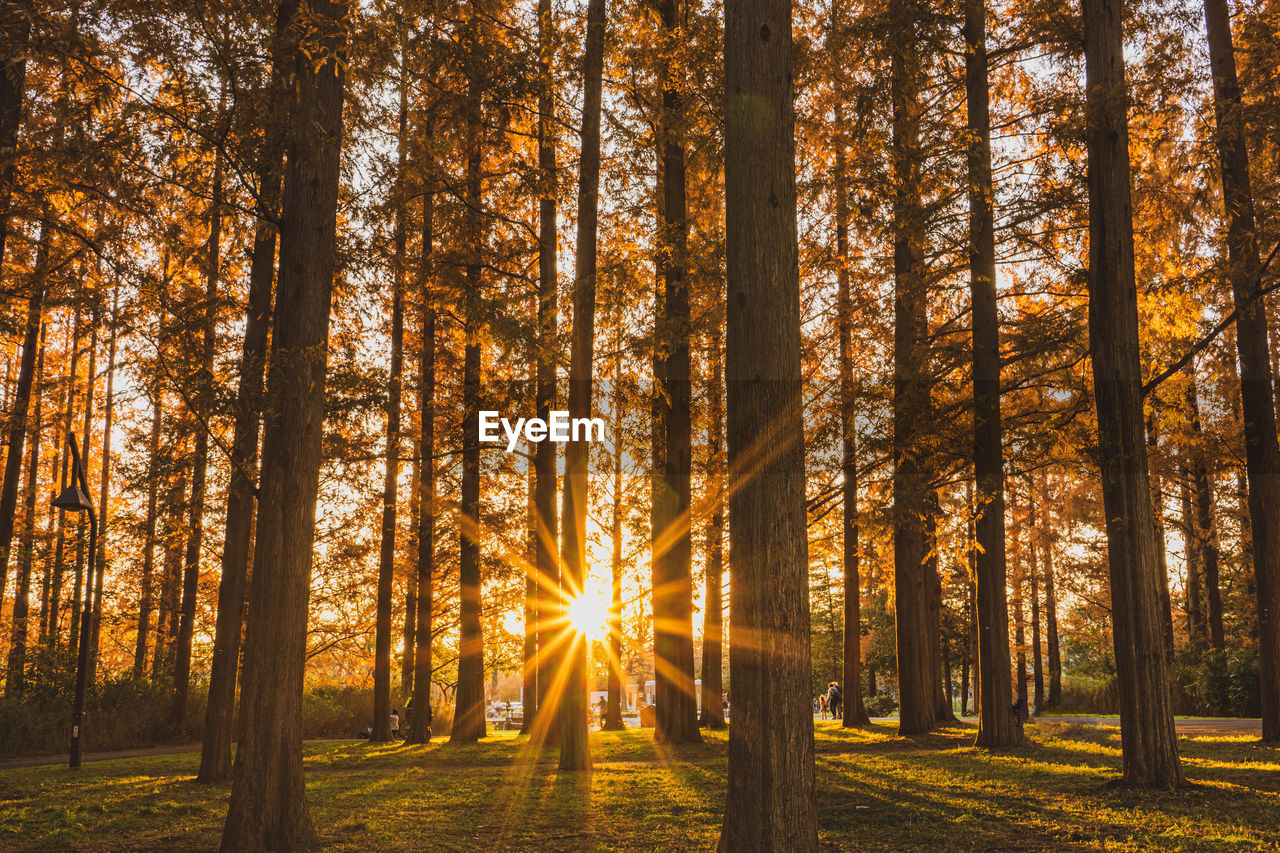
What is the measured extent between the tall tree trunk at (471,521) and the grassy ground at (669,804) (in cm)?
464

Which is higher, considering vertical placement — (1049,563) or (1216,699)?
(1049,563)

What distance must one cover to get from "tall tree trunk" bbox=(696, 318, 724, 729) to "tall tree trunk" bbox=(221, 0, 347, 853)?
7755 mm

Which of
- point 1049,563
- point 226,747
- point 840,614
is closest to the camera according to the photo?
point 226,747

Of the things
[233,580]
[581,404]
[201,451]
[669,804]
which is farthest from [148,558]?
[669,804]

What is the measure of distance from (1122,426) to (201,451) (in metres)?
13.4


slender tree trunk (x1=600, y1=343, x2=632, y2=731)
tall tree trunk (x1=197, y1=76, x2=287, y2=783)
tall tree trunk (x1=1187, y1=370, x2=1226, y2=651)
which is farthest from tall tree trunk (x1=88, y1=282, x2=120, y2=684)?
tall tree trunk (x1=1187, y1=370, x2=1226, y2=651)

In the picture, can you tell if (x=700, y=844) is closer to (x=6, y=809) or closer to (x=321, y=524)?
(x=6, y=809)

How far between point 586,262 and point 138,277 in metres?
6.19

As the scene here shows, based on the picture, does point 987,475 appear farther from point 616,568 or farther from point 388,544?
point 388,544

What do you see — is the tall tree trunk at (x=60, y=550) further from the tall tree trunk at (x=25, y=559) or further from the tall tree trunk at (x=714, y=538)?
the tall tree trunk at (x=714, y=538)

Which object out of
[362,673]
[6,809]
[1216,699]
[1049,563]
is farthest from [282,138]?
[1049,563]

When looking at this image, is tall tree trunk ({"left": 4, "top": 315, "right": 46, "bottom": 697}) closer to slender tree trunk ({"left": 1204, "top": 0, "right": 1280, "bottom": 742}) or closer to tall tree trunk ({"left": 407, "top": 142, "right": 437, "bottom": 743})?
tall tree trunk ({"left": 407, "top": 142, "right": 437, "bottom": 743})

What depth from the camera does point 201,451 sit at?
13.7 meters

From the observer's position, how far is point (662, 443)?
16.0 m
